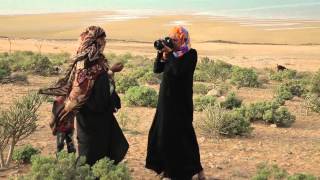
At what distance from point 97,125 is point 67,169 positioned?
90cm

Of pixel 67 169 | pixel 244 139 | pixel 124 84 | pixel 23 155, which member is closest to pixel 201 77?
pixel 124 84

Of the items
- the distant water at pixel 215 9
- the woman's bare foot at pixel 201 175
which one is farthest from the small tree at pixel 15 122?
the distant water at pixel 215 9

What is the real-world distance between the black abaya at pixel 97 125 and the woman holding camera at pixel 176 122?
0.82 meters

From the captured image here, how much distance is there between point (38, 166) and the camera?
4.98m

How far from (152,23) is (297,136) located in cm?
4451

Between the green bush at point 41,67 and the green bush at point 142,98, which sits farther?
the green bush at point 41,67

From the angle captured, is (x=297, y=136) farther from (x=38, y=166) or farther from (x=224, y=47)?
(x=224, y=47)

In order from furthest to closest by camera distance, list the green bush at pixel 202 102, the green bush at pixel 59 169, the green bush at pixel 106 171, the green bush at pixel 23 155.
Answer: the green bush at pixel 202 102
the green bush at pixel 23 155
the green bush at pixel 106 171
the green bush at pixel 59 169

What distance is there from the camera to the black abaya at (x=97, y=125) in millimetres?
5633

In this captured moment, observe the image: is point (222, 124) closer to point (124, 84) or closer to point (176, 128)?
point (176, 128)

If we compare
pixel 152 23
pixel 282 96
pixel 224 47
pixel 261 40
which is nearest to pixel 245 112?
pixel 282 96

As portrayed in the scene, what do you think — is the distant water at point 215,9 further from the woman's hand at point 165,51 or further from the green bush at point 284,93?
the woman's hand at point 165,51

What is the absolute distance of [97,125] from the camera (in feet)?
18.9

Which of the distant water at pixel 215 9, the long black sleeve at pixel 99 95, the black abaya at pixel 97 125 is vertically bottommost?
the distant water at pixel 215 9
